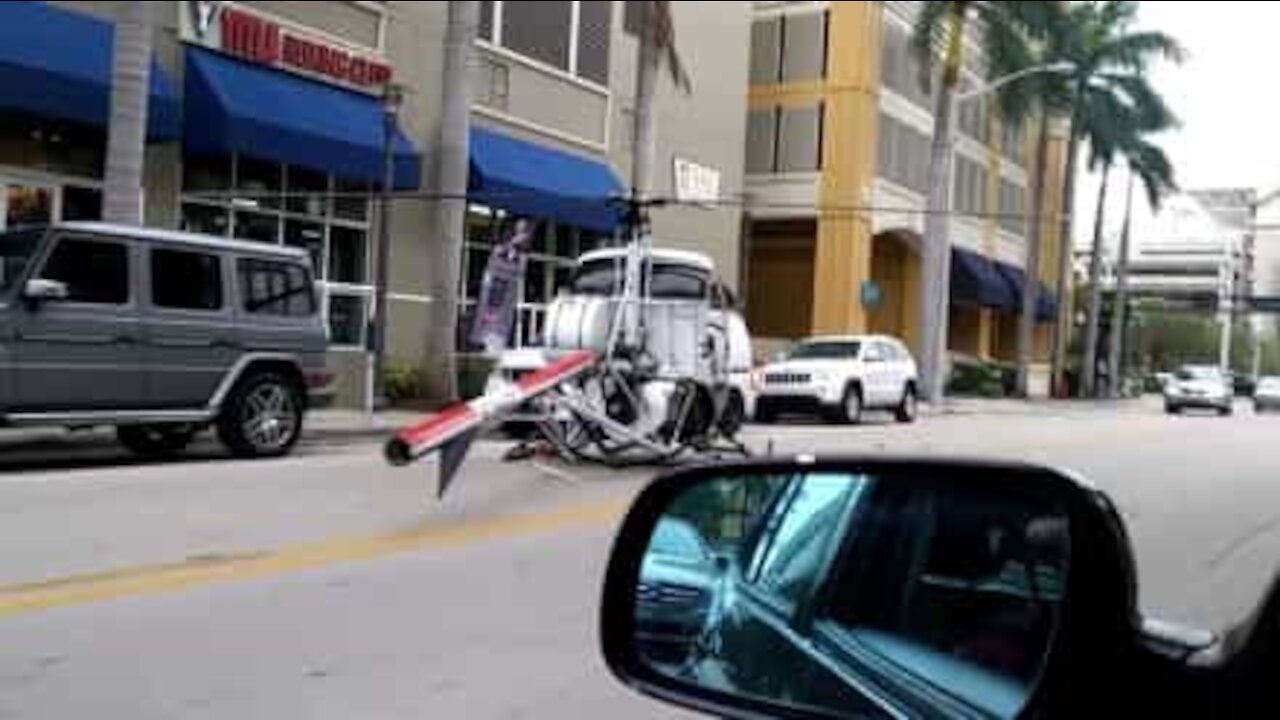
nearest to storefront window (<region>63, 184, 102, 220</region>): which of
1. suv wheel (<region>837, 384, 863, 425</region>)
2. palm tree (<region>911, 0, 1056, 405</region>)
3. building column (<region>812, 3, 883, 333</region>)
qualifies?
suv wheel (<region>837, 384, 863, 425</region>)

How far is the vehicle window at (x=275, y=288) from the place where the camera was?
16.5 m

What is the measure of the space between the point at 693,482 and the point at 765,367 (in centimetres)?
2849

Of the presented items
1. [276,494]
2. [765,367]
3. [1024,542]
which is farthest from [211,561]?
[765,367]

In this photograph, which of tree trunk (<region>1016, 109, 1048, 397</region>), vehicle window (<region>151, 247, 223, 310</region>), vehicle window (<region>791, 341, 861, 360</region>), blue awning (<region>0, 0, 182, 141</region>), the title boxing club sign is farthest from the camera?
tree trunk (<region>1016, 109, 1048, 397</region>)

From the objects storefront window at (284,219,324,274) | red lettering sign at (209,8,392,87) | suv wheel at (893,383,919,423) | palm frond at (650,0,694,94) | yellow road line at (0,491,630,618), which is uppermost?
palm frond at (650,0,694,94)

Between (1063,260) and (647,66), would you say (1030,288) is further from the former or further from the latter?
(647,66)

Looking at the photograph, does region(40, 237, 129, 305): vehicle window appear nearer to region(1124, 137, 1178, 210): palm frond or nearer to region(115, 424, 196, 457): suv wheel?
region(115, 424, 196, 457): suv wheel

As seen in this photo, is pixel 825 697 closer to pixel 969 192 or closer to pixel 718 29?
pixel 718 29

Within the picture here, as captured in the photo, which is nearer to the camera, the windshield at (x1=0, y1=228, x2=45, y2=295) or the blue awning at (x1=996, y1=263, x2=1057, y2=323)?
the windshield at (x1=0, y1=228, x2=45, y2=295)

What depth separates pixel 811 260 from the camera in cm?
4834

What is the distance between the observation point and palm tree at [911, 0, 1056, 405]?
39.1 meters

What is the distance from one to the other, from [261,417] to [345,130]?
29.7 ft

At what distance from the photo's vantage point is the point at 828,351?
31.0 metres

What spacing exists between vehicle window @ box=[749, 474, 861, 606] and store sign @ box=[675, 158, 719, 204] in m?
33.5
